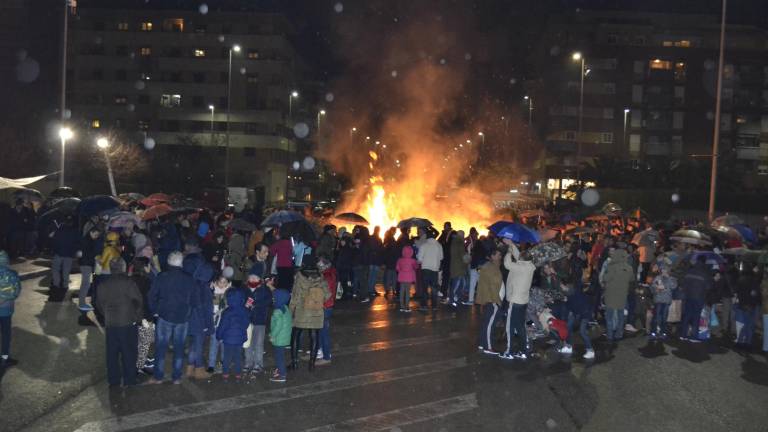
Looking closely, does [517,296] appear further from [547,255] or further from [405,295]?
[405,295]

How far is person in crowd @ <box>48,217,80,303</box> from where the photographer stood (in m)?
13.3

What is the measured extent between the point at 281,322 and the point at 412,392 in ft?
6.22

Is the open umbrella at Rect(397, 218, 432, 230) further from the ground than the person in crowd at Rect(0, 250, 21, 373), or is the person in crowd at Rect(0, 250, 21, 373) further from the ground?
the open umbrella at Rect(397, 218, 432, 230)

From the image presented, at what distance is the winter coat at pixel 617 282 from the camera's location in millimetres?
11742

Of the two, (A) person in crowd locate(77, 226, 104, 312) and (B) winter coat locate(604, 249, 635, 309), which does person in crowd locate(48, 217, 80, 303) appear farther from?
(B) winter coat locate(604, 249, 635, 309)

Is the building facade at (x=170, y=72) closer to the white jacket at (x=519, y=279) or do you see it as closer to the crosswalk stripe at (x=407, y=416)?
the white jacket at (x=519, y=279)

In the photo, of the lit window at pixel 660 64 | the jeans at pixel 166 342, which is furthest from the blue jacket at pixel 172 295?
the lit window at pixel 660 64

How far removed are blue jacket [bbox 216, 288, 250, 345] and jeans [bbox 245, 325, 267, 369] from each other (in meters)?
0.34

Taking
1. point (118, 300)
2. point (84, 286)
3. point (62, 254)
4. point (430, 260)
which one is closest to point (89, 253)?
point (84, 286)

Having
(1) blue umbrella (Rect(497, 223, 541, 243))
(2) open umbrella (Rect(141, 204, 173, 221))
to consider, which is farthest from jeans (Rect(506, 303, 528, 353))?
(2) open umbrella (Rect(141, 204, 173, 221))

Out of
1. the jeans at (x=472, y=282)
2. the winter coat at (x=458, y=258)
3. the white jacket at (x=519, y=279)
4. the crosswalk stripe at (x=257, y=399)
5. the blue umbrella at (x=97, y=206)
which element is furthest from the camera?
the blue umbrella at (x=97, y=206)

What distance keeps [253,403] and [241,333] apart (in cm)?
112

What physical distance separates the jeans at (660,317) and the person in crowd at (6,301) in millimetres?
10388

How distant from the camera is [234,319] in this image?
28.0 ft
